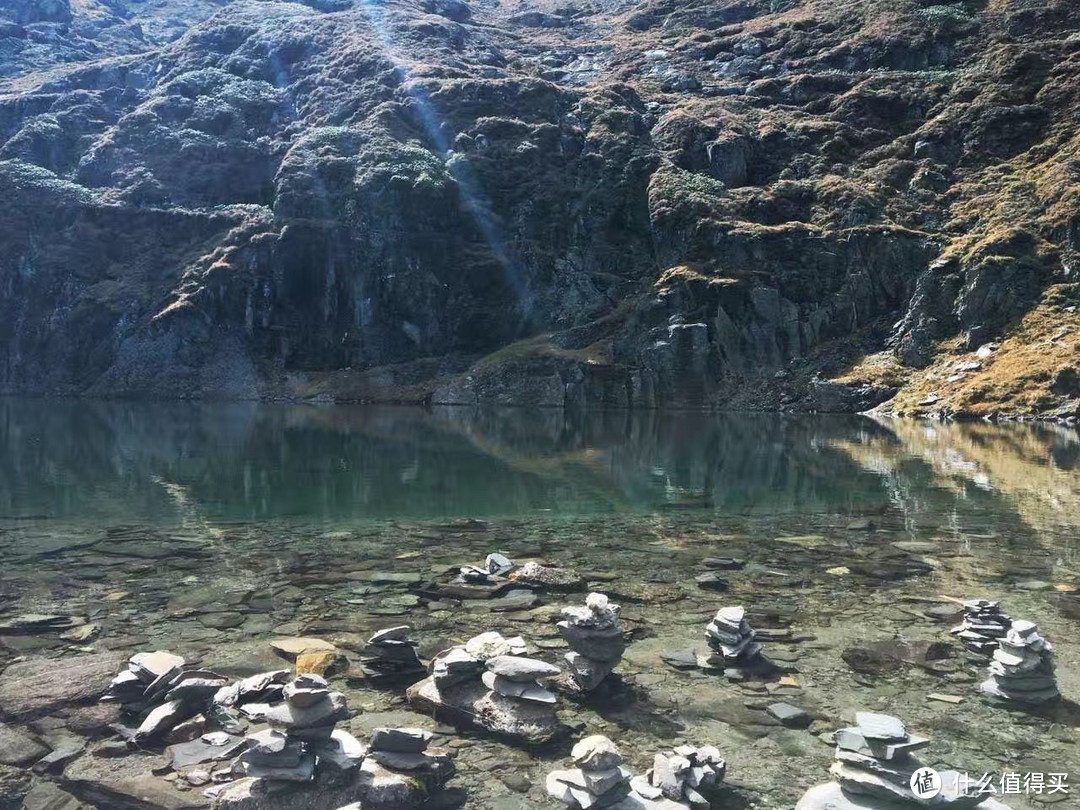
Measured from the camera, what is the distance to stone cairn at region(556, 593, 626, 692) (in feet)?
34.9

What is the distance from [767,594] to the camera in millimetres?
15727

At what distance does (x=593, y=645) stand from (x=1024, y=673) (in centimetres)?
583

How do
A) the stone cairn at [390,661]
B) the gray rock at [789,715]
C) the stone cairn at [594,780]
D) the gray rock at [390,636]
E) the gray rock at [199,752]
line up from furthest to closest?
the gray rock at [390,636], the stone cairn at [390,661], the gray rock at [789,715], the gray rock at [199,752], the stone cairn at [594,780]

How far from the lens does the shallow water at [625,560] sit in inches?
385

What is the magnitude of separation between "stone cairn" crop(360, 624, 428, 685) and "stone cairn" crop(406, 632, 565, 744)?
77 cm

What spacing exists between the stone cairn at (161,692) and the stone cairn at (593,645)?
15.7 ft

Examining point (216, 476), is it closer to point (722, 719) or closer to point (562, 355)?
point (722, 719)

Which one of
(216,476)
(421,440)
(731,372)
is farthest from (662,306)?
(216,476)

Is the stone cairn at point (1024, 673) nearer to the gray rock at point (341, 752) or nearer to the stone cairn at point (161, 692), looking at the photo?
the gray rock at point (341, 752)

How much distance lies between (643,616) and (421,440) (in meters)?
43.0

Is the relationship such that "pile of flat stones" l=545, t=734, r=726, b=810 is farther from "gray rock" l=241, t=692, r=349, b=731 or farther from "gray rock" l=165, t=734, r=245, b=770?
"gray rock" l=165, t=734, r=245, b=770

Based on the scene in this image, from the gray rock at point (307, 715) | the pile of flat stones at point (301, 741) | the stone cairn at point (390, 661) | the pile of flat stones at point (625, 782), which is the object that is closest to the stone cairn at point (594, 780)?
the pile of flat stones at point (625, 782)

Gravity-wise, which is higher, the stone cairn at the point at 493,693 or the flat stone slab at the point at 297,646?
the stone cairn at the point at 493,693

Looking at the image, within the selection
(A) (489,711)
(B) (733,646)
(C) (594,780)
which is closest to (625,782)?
(C) (594,780)
